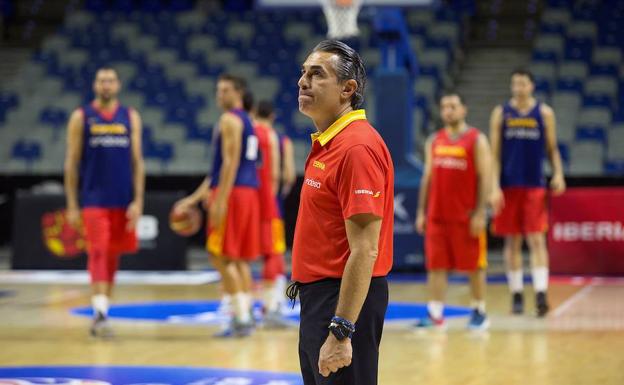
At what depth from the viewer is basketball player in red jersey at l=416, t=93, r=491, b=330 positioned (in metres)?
8.36

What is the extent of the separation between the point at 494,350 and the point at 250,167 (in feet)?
7.86

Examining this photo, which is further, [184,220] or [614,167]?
[614,167]

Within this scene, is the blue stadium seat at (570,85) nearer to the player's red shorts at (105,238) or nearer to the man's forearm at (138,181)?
the man's forearm at (138,181)

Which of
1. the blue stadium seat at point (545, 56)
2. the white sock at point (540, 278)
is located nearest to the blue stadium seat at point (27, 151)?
the blue stadium seat at point (545, 56)

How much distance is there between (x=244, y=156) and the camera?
8.40 m

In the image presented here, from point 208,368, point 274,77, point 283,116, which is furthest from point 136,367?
point 274,77

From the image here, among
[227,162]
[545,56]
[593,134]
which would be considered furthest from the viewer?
[545,56]

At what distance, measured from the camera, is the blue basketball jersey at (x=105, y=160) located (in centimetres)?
835

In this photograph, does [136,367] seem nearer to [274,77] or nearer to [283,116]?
[283,116]

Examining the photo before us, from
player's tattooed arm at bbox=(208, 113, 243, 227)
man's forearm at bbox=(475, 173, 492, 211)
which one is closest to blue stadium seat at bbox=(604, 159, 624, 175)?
man's forearm at bbox=(475, 173, 492, 211)

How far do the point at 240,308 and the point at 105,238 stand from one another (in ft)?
3.83

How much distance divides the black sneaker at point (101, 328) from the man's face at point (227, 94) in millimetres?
1823

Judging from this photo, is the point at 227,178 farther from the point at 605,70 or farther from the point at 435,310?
the point at 605,70

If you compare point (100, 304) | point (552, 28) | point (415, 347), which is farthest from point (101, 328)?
point (552, 28)
